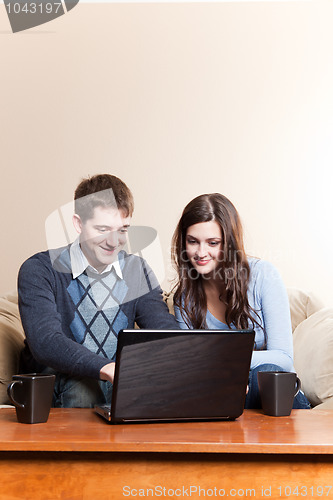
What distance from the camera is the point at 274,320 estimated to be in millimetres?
1450

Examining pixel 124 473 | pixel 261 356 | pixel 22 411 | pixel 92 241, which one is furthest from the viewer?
pixel 92 241

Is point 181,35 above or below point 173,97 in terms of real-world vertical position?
above

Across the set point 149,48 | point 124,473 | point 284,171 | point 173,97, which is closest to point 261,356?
point 124,473

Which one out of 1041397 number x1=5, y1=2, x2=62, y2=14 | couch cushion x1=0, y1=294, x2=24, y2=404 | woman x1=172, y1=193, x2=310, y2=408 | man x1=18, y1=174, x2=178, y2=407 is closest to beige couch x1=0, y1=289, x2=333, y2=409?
couch cushion x1=0, y1=294, x2=24, y2=404

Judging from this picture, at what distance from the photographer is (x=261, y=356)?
52.1 inches

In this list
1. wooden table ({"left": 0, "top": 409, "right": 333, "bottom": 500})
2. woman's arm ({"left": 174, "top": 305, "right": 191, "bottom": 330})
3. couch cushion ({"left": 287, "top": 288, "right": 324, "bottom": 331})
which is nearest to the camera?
wooden table ({"left": 0, "top": 409, "right": 333, "bottom": 500})

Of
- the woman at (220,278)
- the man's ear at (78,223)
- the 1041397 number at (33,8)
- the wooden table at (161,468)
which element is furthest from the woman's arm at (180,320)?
the 1041397 number at (33,8)

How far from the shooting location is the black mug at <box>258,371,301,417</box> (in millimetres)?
1036

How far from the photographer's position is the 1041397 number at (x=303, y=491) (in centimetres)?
80

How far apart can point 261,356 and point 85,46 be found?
1.62 m

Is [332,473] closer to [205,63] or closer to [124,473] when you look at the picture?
[124,473]

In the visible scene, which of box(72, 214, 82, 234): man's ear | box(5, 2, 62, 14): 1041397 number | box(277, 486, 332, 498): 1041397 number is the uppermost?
box(5, 2, 62, 14): 1041397 number

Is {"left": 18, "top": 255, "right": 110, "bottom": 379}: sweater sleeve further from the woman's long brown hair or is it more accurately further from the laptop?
the woman's long brown hair

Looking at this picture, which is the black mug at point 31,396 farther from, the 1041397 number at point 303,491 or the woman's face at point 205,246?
the woman's face at point 205,246
